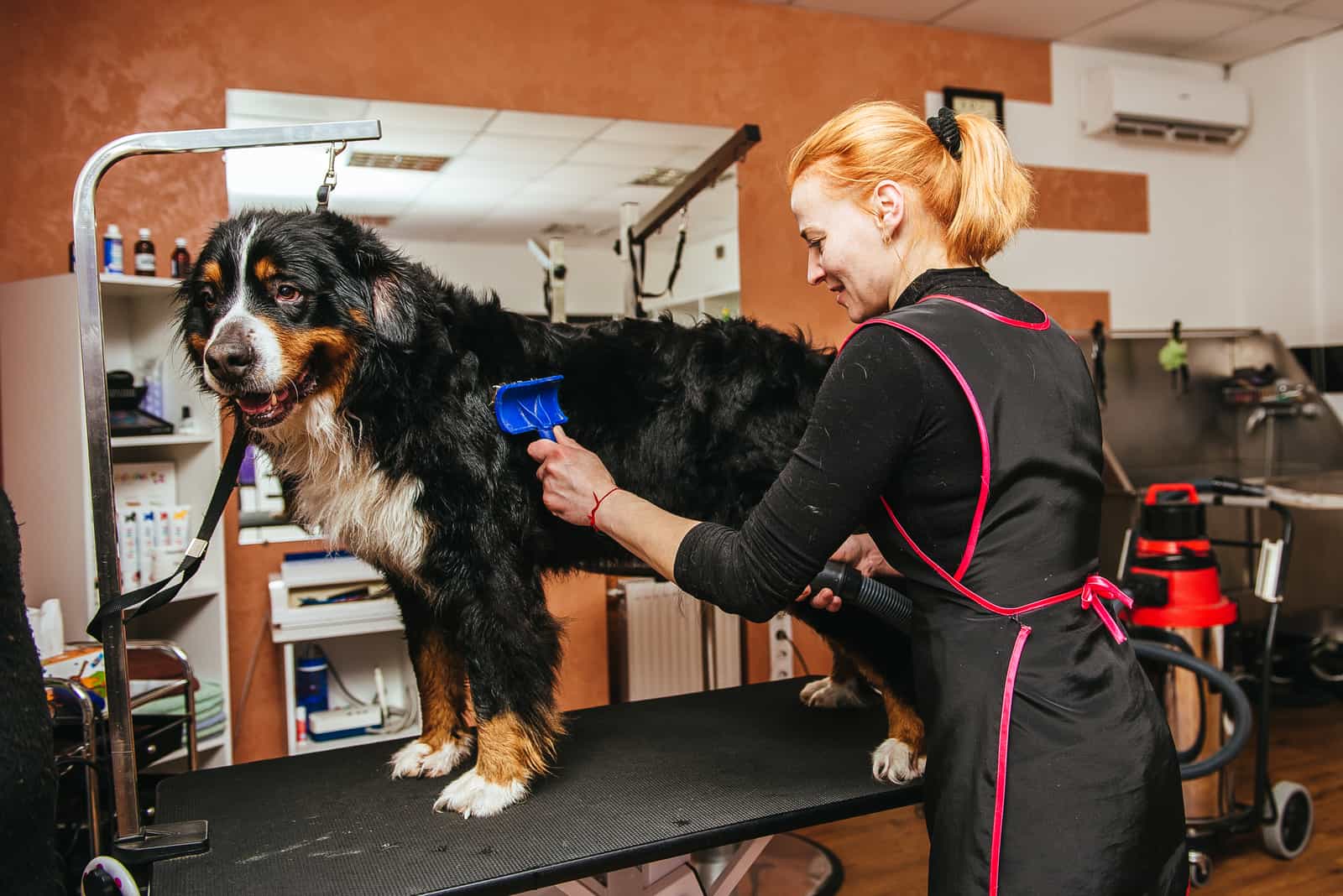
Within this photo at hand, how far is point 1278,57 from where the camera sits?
4992 millimetres

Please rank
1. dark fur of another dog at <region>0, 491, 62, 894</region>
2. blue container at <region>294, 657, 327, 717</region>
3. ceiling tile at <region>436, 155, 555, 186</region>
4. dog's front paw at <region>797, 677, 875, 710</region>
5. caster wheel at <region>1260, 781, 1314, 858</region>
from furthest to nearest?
ceiling tile at <region>436, 155, 555, 186</region> → blue container at <region>294, 657, 327, 717</region> → caster wheel at <region>1260, 781, 1314, 858</region> → dog's front paw at <region>797, 677, 875, 710</region> → dark fur of another dog at <region>0, 491, 62, 894</region>

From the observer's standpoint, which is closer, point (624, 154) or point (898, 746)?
point (898, 746)

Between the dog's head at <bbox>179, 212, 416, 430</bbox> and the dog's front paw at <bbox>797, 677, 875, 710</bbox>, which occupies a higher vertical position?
the dog's head at <bbox>179, 212, 416, 430</bbox>

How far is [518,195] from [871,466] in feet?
9.88

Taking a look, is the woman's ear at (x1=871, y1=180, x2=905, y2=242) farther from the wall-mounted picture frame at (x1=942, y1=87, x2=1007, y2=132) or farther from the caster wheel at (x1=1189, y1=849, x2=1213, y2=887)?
the wall-mounted picture frame at (x1=942, y1=87, x2=1007, y2=132)

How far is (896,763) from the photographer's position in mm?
1648

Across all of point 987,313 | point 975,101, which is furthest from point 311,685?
point 975,101

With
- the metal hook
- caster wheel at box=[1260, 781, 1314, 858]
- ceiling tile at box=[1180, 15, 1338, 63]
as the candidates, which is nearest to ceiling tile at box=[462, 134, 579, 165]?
the metal hook

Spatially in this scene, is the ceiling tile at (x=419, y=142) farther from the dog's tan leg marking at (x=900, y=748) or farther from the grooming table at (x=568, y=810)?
the dog's tan leg marking at (x=900, y=748)

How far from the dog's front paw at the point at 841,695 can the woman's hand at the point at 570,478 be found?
924 mm

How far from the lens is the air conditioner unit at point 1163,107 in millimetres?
4695

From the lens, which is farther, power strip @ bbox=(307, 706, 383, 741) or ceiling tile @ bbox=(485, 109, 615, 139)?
ceiling tile @ bbox=(485, 109, 615, 139)

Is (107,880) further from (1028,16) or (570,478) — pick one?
(1028,16)

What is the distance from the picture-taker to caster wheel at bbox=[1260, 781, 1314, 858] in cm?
287
